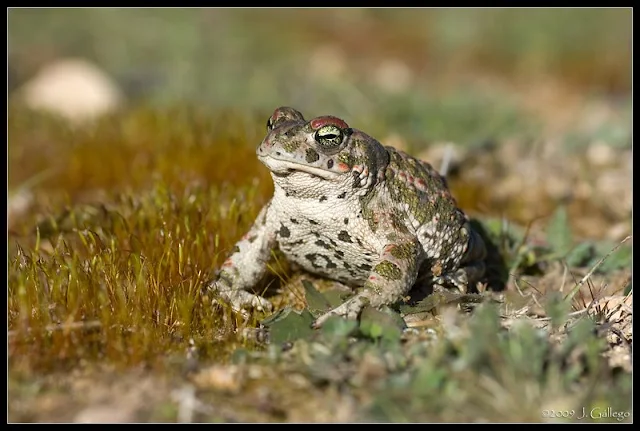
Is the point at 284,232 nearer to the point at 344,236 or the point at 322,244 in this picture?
the point at 322,244

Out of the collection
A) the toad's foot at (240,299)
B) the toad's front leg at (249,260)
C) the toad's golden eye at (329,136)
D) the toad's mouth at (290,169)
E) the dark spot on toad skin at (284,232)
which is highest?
the toad's golden eye at (329,136)

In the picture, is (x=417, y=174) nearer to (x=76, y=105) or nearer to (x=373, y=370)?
(x=373, y=370)

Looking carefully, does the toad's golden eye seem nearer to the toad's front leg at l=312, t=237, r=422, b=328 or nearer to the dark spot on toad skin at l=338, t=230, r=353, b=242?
the dark spot on toad skin at l=338, t=230, r=353, b=242

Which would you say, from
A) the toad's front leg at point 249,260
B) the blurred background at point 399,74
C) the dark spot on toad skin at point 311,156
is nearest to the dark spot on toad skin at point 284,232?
the toad's front leg at point 249,260

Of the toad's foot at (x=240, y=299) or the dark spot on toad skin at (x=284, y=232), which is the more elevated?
the dark spot on toad skin at (x=284, y=232)

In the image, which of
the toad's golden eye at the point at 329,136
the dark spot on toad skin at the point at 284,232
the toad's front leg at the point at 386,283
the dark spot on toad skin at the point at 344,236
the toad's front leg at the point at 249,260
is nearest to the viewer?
the toad's front leg at the point at 386,283

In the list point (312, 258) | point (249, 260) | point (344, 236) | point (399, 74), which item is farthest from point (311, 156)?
point (399, 74)

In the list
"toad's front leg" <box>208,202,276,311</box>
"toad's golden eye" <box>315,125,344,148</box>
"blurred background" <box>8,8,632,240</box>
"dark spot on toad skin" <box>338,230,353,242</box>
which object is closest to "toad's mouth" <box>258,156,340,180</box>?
"toad's golden eye" <box>315,125,344,148</box>

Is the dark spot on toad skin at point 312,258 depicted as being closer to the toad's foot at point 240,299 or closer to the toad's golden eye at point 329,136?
the toad's foot at point 240,299
